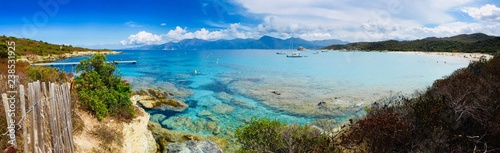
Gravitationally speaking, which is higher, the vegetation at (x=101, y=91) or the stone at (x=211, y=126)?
the vegetation at (x=101, y=91)

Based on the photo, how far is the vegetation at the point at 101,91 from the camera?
45.2ft

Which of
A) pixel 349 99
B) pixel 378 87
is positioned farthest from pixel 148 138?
pixel 378 87

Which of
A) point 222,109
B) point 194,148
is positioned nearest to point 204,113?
point 222,109

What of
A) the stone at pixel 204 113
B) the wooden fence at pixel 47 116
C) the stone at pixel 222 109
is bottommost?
the stone at pixel 204 113

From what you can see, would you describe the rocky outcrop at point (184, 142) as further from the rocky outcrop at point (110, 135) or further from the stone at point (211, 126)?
the stone at point (211, 126)

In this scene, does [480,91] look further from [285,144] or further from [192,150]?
[192,150]

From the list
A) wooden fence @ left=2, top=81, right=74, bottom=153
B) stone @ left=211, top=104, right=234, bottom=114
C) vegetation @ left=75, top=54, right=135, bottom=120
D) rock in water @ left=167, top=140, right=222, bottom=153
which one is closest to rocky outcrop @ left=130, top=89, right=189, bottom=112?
stone @ left=211, top=104, right=234, bottom=114

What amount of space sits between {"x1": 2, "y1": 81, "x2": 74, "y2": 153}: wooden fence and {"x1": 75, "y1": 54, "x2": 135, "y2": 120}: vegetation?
654cm

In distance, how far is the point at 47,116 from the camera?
21.3ft

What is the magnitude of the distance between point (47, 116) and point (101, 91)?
349 inches

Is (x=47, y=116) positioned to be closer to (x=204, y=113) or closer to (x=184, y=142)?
(x=184, y=142)

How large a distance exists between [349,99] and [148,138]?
73.3 ft

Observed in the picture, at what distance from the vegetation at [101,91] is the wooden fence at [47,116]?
654cm

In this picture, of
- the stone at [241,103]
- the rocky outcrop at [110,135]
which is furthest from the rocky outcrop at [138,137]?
the stone at [241,103]
